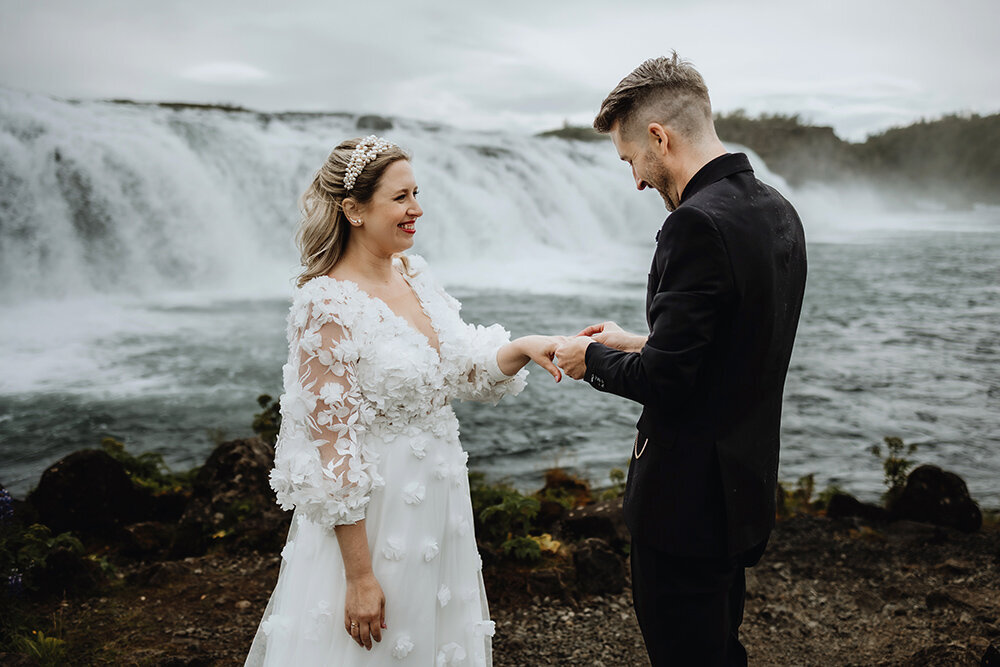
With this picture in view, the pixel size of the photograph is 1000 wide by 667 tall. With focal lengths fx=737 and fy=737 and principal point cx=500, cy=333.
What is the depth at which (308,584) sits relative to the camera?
198 cm

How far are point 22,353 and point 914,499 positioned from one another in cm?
707

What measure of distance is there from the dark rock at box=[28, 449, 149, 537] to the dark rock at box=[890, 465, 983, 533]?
4695 mm

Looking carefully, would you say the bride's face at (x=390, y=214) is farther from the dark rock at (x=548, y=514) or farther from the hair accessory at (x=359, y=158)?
the dark rock at (x=548, y=514)

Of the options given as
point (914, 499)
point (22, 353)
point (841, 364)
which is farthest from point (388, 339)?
point (841, 364)

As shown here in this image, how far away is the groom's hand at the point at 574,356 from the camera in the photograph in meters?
2.03

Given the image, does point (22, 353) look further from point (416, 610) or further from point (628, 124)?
point (628, 124)

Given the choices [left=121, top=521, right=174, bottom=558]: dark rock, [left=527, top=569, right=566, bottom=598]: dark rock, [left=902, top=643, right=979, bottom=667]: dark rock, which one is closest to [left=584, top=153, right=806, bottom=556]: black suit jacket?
[left=902, top=643, right=979, bottom=667]: dark rock

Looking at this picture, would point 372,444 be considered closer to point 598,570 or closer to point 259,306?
point 598,570

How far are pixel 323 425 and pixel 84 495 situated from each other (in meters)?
3.02

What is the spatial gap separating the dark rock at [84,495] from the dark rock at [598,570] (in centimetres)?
264

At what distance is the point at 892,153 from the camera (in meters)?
9.77

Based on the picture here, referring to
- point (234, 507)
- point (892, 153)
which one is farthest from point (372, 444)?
point (892, 153)

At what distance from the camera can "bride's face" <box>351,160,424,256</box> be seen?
2094mm

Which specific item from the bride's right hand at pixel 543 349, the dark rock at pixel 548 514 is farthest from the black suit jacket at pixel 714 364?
the dark rock at pixel 548 514
